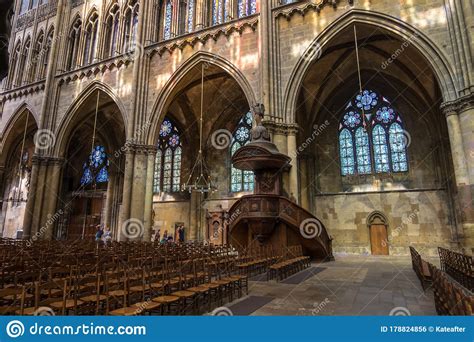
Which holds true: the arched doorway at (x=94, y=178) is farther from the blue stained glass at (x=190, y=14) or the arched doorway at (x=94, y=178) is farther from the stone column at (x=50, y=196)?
the blue stained glass at (x=190, y=14)

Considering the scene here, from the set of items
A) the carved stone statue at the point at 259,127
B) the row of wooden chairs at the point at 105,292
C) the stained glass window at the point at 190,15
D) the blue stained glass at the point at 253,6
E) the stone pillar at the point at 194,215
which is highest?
the stained glass window at the point at 190,15

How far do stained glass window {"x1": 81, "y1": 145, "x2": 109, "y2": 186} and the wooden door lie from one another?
19.2m

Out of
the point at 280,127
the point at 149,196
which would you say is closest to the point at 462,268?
the point at 280,127

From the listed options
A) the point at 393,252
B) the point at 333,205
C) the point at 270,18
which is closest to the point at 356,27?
the point at 270,18

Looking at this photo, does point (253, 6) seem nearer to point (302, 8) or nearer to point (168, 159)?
point (302, 8)

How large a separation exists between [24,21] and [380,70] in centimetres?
2592

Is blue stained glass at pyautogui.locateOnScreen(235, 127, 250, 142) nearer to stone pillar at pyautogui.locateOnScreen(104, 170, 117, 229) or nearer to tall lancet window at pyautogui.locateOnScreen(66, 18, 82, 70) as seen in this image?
stone pillar at pyautogui.locateOnScreen(104, 170, 117, 229)

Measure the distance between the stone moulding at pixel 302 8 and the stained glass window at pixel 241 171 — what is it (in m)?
6.85

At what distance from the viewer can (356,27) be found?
12.7m

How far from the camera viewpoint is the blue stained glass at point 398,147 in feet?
52.1

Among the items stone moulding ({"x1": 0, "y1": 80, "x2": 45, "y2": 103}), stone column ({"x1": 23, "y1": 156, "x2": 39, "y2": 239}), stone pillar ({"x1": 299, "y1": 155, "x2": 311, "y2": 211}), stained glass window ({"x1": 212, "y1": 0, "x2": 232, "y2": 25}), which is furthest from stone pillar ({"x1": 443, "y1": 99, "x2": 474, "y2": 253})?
stone moulding ({"x1": 0, "y1": 80, "x2": 45, "y2": 103})

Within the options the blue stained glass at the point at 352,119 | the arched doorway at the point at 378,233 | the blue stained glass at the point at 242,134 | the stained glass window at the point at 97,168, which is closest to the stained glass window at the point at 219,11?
the blue stained glass at the point at 242,134

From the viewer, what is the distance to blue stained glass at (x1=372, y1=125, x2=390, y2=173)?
1617 cm

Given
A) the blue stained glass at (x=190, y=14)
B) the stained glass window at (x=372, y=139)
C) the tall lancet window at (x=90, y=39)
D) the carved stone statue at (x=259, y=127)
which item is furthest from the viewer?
the tall lancet window at (x=90, y=39)
